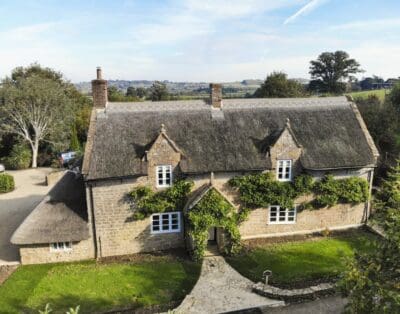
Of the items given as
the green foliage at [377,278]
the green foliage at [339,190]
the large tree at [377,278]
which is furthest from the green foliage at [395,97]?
the green foliage at [377,278]

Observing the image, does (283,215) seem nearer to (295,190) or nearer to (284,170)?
(295,190)

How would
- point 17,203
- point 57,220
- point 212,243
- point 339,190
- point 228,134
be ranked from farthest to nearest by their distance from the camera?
point 17,203, point 339,190, point 228,134, point 212,243, point 57,220

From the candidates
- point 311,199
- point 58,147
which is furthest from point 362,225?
point 58,147

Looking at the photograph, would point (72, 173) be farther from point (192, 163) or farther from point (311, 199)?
point (311, 199)

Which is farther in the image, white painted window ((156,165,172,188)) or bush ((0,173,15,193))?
bush ((0,173,15,193))

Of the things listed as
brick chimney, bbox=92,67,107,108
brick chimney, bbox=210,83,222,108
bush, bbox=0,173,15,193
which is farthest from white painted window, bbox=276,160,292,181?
bush, bbox=0,173,15,193

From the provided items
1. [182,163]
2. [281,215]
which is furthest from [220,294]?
[281,215]

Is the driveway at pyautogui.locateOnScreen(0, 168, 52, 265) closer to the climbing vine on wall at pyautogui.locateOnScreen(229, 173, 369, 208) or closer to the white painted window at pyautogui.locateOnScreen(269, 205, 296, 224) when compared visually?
the climbing vine on wall at pyautogui.locateOnScreen(229, 173, 369, 208)
